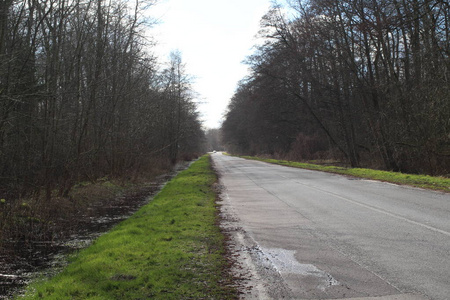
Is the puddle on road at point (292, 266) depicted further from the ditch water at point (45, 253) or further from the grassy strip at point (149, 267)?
the ditch water at point (45, 253)

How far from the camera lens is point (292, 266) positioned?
17.6 feet

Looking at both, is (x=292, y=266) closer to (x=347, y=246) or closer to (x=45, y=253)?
(x=347, y=246)

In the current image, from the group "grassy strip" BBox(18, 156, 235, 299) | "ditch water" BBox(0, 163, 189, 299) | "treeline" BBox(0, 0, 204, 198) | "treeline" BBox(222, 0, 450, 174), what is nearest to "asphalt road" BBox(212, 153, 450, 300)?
"grassy strip" BBox(18, 156, 235, 299)

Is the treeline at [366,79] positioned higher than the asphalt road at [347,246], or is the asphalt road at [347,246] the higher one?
the treeline at [366,79]

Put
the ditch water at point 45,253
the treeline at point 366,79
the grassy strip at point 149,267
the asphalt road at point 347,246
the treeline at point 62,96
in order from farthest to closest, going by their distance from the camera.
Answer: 1. the treeline at point 366,79
2. the treeline at point 62,96
3. the ditch water at point 45,253
4. the grassy strip at point 149,267
5. the asphalt road at point 347,246

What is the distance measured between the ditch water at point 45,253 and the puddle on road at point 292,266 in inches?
A: 146

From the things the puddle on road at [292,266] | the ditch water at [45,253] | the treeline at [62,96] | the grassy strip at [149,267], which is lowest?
the ditch water at [45,253]

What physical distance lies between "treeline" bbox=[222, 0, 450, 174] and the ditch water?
44.5ft

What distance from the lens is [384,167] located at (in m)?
25.2

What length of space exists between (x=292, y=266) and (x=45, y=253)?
5.28m

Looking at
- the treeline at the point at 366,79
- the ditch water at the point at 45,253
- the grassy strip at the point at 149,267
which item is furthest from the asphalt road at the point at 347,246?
the treeline at the point at 366,79

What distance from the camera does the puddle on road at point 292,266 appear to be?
4.68 metres

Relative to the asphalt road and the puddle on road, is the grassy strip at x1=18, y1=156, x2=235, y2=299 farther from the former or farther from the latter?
the puddle on road

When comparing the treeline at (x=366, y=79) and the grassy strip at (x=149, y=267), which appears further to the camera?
the treeline at (x=366, y=79)
